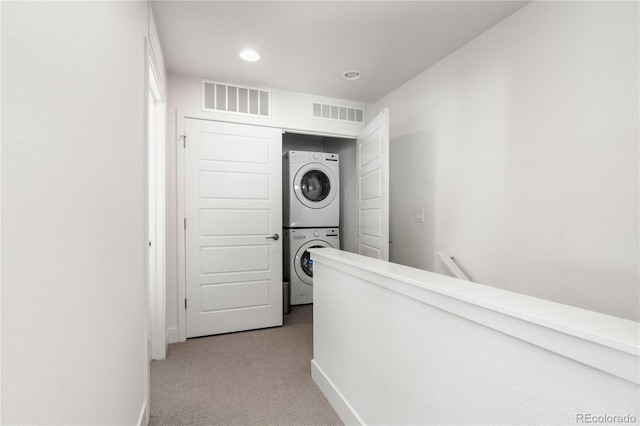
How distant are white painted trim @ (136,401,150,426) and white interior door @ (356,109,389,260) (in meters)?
1.93

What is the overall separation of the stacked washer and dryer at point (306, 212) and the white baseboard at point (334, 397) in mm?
1812

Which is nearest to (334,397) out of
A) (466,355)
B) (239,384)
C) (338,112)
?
(239,384)

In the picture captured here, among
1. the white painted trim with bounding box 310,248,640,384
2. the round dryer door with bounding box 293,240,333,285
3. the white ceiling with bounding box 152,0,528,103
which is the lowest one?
the round dryer door with bounding box 293,240,333,285

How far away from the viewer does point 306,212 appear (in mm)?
3865

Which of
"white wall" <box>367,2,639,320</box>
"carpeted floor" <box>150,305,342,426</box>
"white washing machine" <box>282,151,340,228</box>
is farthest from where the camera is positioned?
"white washing machine" <box>282,151,340,228</box>

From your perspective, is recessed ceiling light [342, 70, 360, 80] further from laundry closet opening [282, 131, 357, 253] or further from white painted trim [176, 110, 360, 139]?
laundry closet opening [282, 131, 357, 253]

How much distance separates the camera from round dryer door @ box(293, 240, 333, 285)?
3.85m

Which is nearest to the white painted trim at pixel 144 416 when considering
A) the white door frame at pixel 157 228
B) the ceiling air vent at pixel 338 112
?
the white door frame at pixel 157 228

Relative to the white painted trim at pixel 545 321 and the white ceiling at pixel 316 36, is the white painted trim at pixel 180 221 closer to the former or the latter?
the white ceiling at pixel 316 36

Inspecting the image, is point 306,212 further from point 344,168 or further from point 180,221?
point 180,221

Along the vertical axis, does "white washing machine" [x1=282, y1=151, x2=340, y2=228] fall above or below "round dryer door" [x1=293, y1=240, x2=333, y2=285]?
above

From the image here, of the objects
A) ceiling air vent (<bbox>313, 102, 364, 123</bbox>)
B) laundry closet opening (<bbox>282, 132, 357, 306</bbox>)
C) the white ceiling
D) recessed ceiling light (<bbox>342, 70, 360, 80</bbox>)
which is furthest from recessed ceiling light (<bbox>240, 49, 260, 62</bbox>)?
laundry closet opening (<bbox>282, 132, 357, 306</bbox>)

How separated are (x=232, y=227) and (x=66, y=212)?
2306 mm

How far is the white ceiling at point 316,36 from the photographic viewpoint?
1902mm
